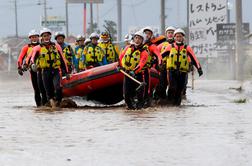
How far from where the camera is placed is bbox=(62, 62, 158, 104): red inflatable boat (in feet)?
63.6

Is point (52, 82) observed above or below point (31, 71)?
below

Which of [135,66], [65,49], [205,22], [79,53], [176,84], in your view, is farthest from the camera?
[205,22]

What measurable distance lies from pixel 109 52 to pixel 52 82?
411cm

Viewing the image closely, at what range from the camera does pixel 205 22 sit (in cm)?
4675

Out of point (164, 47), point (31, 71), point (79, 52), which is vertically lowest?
point (31, 71)

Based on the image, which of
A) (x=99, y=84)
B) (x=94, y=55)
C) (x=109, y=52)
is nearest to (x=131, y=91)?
(x=99, y=84)

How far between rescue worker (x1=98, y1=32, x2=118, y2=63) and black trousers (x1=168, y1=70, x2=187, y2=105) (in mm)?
4485

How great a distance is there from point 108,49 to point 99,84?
148 inches

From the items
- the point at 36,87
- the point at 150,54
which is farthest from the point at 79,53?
the point at 150,54

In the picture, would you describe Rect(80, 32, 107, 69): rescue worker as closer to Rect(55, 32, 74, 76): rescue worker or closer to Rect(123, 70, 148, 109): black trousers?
Rect(55, 32, 74, 76): rescue worker

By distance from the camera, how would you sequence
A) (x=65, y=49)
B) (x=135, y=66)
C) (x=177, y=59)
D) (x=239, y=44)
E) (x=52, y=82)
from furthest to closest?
1. (x=239, y=44)
2. (x=65, y=49)
3. (x=52, y=82)
4. (x=177, y=59)
5. (x=135, y=66)

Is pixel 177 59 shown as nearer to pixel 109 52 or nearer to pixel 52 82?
pixel 52 82

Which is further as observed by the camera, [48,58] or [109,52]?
[109,52]

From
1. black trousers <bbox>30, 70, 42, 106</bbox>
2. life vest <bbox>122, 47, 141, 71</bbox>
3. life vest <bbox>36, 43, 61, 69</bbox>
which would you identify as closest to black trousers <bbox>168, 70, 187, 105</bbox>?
life vest <bbox>122, 47, 141, 71</bbox>
